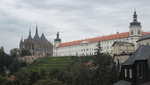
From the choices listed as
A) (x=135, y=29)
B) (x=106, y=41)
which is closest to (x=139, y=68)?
(x=135, y=29)

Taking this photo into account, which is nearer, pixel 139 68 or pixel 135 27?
pixel 139 68

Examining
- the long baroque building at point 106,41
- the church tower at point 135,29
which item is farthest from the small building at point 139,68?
the church tower at point 135,29

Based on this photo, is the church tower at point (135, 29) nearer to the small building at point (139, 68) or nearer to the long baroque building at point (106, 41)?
the long baroque building at point (106, 41)

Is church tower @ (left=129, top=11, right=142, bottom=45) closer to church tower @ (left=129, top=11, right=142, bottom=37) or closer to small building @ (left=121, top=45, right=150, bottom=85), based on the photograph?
church tower @ (left=129, top=11, right=142, bottom=37)

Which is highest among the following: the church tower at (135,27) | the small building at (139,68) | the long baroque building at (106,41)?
the church tower at (135,27)

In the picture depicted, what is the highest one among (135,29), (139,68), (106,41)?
(135,29)

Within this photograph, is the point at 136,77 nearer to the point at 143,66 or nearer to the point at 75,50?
the point at 143,66

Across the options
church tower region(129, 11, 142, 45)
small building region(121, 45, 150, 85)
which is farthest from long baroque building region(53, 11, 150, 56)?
small building region(121, 45, 150, 85)

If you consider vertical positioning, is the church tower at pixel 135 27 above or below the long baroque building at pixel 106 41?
above

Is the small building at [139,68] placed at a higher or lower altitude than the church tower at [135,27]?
lower

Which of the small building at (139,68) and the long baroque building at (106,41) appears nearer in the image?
the small building at (139,68)

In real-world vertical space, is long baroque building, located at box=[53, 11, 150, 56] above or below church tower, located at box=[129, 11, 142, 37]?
below

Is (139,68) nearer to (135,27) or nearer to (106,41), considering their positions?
(135,27)

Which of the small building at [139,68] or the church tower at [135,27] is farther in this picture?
the church tower at [135,27]
